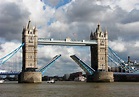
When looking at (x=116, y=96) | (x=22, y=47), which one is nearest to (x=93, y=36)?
(x=22, y=47)

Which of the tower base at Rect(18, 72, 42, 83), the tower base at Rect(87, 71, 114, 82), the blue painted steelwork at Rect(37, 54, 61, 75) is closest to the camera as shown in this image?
the tower base at Rect(18, 72, 42, 83)

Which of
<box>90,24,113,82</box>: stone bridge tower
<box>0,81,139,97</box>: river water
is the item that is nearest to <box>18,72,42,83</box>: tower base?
<box>90,24,113,82</box>: stone bridge tower

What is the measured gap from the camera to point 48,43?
88.6 m

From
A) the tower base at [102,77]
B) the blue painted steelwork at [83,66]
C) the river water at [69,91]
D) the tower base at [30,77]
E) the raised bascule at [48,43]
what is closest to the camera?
the river water at [69,91]

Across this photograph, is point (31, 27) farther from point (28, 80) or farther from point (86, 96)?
point (86, 96)

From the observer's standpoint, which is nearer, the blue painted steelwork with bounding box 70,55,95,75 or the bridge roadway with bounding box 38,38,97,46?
the bridge roadway with bounding box 38,38,97,46

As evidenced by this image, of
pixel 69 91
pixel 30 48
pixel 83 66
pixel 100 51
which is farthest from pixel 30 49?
pixel 69 91

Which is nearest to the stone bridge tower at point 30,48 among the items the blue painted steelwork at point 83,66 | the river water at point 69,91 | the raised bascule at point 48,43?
the raised bascule at point 48,43

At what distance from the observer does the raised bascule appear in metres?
82.4

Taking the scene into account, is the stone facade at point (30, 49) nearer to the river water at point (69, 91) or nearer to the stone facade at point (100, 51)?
the stone facade at point (100, 51)

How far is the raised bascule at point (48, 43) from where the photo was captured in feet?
270

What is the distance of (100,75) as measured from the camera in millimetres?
90312

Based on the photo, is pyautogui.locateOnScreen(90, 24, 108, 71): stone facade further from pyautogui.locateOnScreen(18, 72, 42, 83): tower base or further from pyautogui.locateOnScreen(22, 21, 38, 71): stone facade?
pyautogui.locateOnScreen(18, 72, 42, 83): tower base

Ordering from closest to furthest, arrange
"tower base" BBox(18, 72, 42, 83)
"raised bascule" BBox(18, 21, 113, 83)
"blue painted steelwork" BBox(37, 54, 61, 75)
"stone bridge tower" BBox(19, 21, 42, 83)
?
1. "tower base" BBox(18, 72, 42, 83)
2. "raised bascule" BBox(18, 21, 113, 83)
3. "blue painted steelwork" BBox(37, 54, 61, 75)
4. "stone bridge tower" BBox(19, 21, 42, 83)
